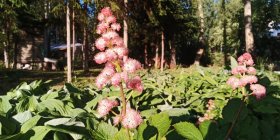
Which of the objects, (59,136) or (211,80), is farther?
(211,80)

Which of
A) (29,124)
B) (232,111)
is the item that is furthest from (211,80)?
(29,124)

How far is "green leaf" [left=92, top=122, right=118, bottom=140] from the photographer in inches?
63.1

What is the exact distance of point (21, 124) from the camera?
5.96 feet

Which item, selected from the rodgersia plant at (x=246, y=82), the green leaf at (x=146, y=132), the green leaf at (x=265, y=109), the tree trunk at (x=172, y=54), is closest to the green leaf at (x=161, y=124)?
the green leaf at (x=146, y=132)

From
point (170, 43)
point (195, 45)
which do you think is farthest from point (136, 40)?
point (195, 45)

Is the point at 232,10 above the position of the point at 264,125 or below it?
above

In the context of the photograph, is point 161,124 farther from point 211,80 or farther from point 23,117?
point 211,80

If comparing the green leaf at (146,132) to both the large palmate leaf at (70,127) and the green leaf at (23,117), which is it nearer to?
the large palmate leaf at (70,127)

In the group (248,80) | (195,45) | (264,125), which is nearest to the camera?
(248,80)

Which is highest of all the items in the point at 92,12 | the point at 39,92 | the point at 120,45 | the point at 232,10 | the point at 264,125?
the point at 232,10

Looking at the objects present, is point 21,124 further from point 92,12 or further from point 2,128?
point 92,12

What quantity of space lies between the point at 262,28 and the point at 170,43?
13027mm

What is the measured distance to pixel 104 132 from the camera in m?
1.63

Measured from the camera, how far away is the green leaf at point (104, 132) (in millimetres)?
1603
